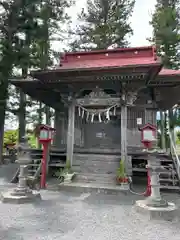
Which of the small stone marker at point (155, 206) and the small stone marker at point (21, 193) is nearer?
the small stone marker at point (155, 206)

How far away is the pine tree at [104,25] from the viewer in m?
17.5

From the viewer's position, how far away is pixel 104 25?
17344mm

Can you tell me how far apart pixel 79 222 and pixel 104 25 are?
54.6 feet

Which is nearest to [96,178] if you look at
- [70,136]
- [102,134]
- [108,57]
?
[70,136]

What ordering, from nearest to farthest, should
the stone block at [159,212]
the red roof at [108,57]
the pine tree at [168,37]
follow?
the stone block at [159,212] → the red roof at [108,57] → the pine tree at [168,37]

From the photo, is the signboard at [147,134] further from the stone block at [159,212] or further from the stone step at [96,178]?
the stone block at [159,212]

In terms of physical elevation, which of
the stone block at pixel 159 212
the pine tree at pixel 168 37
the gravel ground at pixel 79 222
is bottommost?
the gravel ground at pixel 79 222

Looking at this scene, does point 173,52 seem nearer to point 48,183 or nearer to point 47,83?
point 47,83

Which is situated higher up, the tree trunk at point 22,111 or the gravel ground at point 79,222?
the tree trunk at point 22,111

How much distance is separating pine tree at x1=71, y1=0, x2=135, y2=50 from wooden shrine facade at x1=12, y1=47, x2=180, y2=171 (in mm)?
8358

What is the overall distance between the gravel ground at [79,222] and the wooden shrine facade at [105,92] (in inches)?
110

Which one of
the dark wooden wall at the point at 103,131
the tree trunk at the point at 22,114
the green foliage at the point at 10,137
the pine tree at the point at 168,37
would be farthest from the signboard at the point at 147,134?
the green foliage at the point at 10,137

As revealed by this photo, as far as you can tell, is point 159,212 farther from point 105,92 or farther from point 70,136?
point 105,92

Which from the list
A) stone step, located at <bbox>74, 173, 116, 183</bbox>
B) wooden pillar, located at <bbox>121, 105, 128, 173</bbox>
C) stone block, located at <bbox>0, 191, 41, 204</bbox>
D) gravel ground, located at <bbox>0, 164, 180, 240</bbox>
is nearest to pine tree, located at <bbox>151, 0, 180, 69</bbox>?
wooden pillar, located at <bbox>121, 105, 128, 173</bbox>
